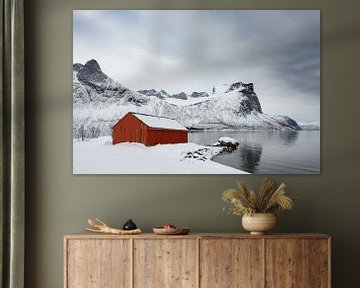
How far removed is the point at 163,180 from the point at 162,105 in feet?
1.99

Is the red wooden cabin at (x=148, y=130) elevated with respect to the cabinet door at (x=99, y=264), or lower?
elevated

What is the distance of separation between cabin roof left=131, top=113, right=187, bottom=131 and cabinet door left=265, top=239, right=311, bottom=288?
1.24 m

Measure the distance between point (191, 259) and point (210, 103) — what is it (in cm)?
131

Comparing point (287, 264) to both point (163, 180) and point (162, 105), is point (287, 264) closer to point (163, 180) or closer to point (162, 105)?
point (163, 180)

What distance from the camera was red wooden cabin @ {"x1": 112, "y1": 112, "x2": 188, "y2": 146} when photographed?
20.1ft

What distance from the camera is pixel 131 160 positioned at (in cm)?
611

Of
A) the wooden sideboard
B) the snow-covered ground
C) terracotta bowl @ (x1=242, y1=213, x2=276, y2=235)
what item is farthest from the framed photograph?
the wooden sideboard

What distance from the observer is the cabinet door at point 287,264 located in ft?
18.4

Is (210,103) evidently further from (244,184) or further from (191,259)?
(191,259)

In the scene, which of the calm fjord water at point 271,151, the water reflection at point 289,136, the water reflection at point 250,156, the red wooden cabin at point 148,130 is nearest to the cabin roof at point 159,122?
the red wooden cabin at point 148,130

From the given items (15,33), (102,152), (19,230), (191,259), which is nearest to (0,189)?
(19,230)

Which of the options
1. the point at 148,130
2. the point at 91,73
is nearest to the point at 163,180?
the point at 148,130

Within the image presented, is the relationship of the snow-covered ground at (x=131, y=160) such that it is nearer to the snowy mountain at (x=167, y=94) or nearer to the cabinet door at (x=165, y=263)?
the snowy mountain at (x=167, y=94)

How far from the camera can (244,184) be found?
6.07 m
